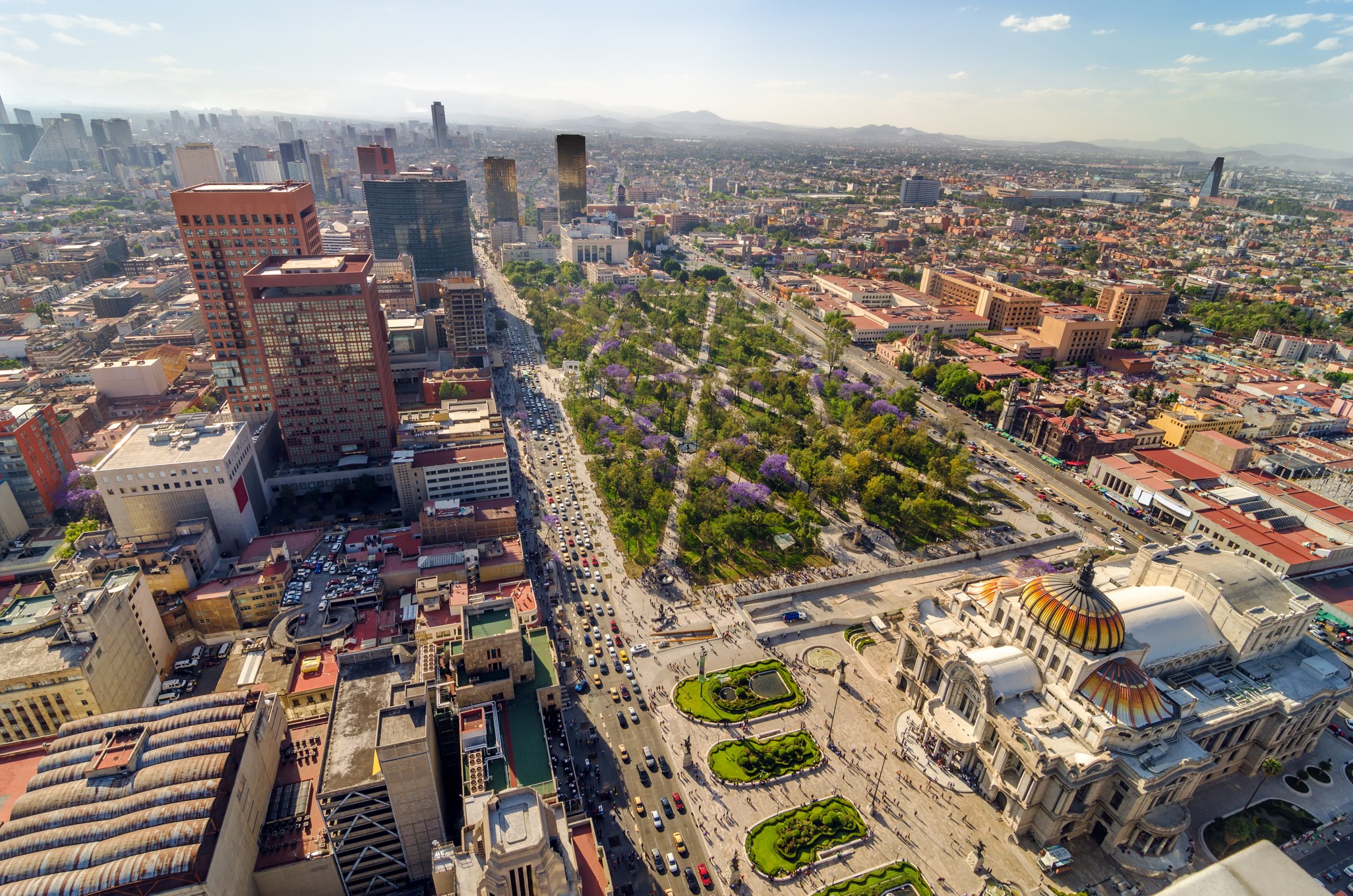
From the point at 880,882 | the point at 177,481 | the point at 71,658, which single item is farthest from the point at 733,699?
the point at 177,481

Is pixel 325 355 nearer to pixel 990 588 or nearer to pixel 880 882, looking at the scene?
pixel 990 588

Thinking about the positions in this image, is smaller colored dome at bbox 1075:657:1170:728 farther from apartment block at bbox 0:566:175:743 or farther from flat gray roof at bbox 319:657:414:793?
apartment block at bbox 0:566:175:743

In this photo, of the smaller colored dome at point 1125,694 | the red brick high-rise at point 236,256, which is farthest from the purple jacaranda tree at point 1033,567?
the red brick high-rise at point 236,256

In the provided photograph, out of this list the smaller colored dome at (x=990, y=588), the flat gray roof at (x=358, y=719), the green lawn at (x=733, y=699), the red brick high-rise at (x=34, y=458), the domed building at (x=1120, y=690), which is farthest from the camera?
the red brick high-rise at (x=34, y=458)

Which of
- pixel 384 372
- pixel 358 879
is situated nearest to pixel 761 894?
pixel 358 879

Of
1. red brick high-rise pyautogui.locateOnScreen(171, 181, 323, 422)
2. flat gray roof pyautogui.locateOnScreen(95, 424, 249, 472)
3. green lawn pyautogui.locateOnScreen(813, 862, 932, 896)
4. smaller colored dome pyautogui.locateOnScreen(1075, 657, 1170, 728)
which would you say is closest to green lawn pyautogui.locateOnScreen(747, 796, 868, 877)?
green lawn pyautogui.locateOnScreen(813, 862, 932, 896)

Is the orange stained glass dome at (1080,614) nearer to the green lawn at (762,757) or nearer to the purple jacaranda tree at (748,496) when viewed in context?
the green lawn at (762,757)
